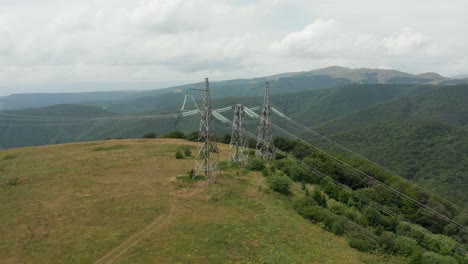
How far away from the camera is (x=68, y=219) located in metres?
36.2

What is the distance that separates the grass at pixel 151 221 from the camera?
1226 inches

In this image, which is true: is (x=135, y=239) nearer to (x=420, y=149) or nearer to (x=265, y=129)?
(x=265, y=129)

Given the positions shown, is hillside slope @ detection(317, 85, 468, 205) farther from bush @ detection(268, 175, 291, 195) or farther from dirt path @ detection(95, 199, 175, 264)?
dirt path @ detection(95, 199, 175, 264)

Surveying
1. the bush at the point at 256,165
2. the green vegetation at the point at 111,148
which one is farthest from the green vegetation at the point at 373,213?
the green vegetation at the point at 111,148

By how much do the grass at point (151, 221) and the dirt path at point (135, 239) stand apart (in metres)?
0.10

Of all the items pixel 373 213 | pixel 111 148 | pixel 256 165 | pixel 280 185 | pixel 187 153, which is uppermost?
pixel 111 148

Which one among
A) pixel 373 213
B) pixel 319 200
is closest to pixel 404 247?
pixel 373 213

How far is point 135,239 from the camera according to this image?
1291 inches

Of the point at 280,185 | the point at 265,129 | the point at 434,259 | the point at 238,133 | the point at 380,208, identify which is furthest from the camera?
the point at 265,129

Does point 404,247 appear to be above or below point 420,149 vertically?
above

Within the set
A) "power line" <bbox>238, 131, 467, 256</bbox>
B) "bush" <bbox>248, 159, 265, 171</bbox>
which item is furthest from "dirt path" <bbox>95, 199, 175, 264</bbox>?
"power line" <bbox>238, 131, 467, 256</bbox>

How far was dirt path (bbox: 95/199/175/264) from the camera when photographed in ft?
98.3

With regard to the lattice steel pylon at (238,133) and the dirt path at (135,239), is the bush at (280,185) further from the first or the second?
the dirt path at (135,239)

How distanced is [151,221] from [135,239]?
3.55 meters
